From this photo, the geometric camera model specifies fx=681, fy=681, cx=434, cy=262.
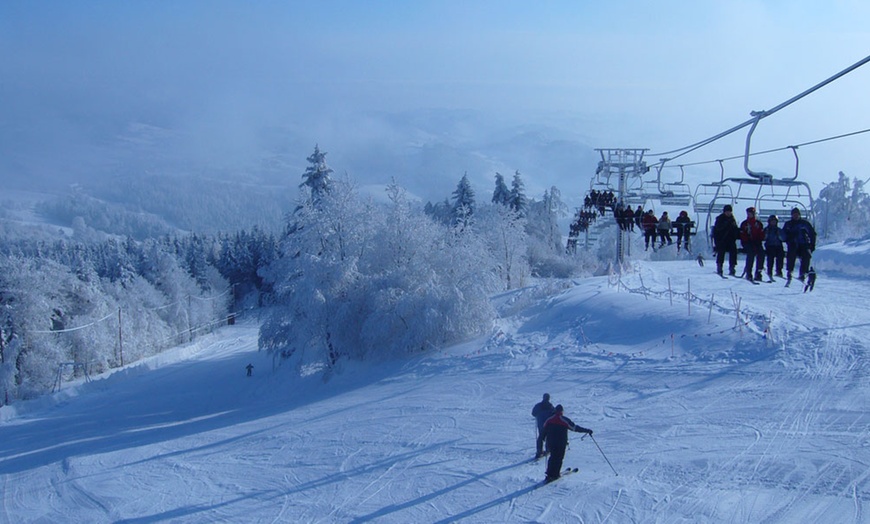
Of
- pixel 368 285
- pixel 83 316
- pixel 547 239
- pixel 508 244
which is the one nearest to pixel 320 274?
pixel 368 285

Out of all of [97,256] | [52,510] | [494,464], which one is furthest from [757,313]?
[97,256]

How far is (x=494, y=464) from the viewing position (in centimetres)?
1664

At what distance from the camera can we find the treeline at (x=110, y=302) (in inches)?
1908

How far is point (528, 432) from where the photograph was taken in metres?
19.1

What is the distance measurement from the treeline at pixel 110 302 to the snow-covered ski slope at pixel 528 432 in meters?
15.0

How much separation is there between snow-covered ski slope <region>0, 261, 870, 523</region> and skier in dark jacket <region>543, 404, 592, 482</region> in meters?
0.40

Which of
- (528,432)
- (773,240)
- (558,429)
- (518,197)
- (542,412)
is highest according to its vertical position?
(518,197)

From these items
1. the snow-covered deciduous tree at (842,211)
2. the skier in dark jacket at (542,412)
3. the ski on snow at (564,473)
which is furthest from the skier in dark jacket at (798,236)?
the snow-covered deciduous tree at (842,211)

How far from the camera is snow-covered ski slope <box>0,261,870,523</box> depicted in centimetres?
1426

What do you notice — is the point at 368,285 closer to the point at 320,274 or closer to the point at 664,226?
the point at 320,274

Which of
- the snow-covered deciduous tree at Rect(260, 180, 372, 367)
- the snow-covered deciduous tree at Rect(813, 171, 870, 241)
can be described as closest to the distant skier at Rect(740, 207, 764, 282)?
the snow-covered deciduous tree at Rect(260, 180, 372, 367)

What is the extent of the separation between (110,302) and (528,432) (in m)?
55.3

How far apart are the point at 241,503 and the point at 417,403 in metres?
9.29

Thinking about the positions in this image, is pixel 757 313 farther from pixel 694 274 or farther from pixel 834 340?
pixel 694 274
